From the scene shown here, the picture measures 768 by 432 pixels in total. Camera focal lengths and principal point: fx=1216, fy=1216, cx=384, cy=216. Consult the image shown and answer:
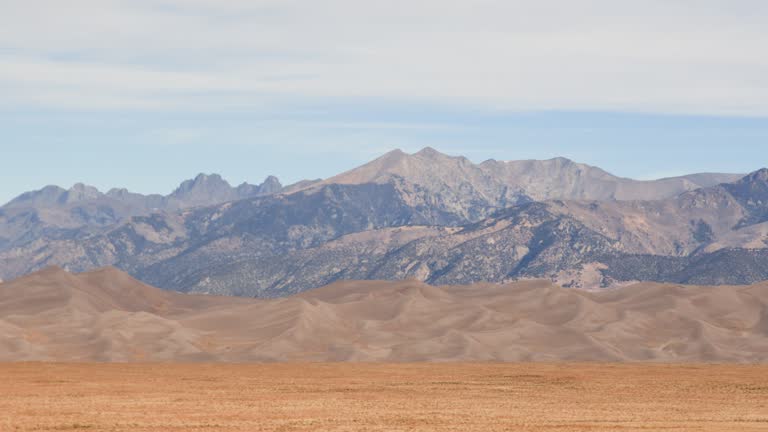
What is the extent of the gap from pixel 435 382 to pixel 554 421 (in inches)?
2327

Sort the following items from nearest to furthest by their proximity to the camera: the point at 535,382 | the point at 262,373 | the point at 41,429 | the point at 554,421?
Answer: the point at 41,429, the point at 554,421, the point at 535,382, the point at 262,373

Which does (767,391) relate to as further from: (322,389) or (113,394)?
(113,394)

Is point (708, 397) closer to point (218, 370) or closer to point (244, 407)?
point (244, 407)

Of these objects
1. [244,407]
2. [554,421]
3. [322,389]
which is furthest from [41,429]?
[322,389]

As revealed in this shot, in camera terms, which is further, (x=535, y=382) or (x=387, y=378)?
(x=387, y=378)

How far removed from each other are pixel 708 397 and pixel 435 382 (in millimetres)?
40424

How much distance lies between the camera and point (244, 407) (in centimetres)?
11431

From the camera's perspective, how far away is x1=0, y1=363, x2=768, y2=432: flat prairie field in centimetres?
9825

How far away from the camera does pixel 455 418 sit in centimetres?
10394

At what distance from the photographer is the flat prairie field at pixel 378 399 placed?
98.2 metres

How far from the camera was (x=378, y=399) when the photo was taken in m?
129

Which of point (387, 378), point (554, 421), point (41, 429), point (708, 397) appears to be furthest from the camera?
point (387, 378)

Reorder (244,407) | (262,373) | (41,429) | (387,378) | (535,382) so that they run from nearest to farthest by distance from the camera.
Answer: (41,429) → (244,407) → (535,382) → (387,378) → (262,373)

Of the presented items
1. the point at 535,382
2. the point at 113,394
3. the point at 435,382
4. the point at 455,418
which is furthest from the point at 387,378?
the point at 455,418
